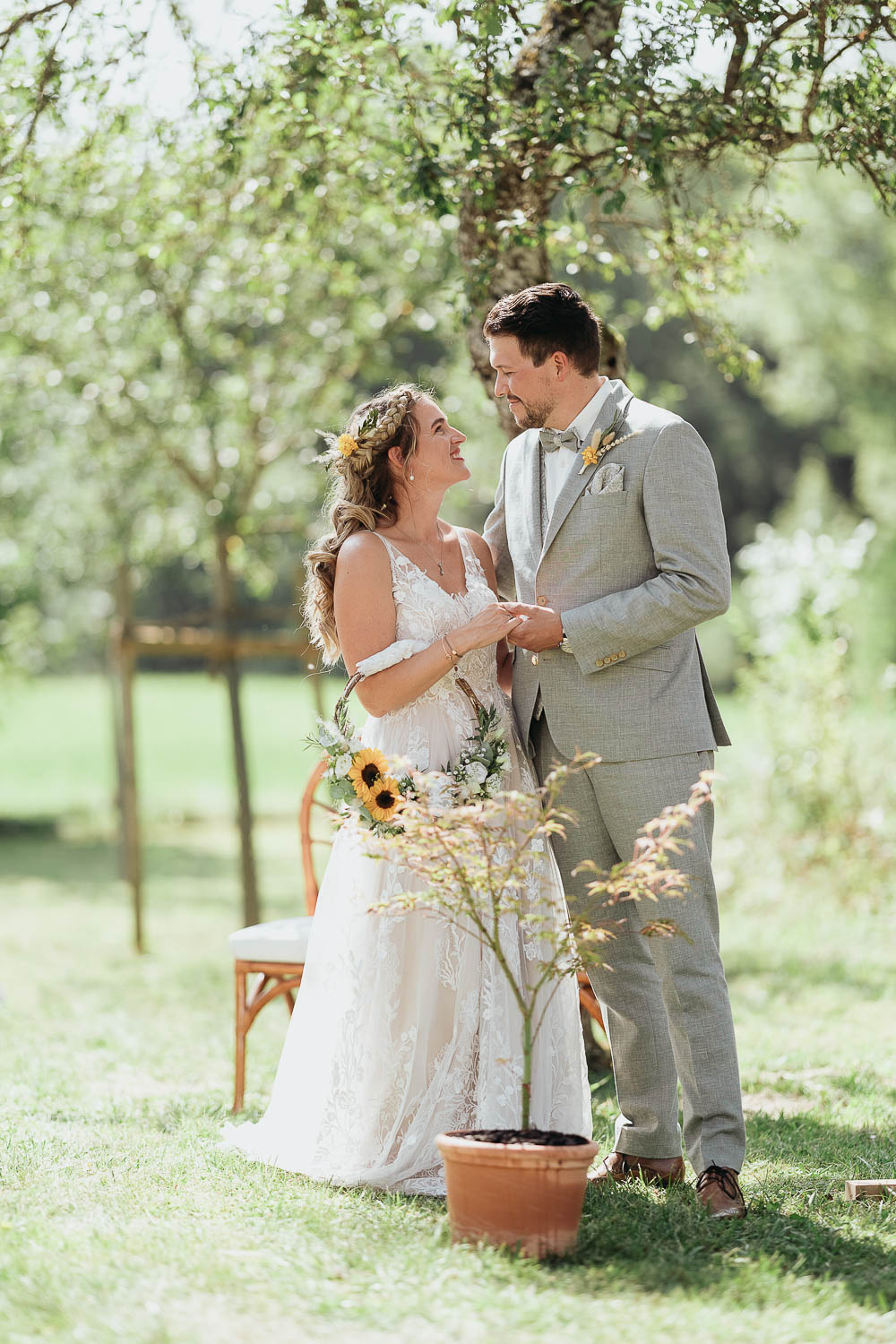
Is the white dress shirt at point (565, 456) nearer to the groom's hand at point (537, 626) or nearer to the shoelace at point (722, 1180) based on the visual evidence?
the groom's hand at point (537, 626)

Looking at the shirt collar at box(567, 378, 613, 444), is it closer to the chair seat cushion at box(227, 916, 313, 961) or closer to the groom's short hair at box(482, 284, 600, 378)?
the groom's short hair at box(482, 284, 600, 378)

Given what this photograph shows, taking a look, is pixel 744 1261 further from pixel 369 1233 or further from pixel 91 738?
pixel 91 738

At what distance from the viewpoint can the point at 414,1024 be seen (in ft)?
12.6

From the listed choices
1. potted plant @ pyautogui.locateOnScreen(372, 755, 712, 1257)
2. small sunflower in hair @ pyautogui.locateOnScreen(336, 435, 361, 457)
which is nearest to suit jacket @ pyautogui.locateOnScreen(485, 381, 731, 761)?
potted plant @ pyautogui.locateOnScreen(372, 755, 712, 1257)

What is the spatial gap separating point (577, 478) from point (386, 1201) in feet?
6.28

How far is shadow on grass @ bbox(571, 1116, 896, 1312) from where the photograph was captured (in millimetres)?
3037

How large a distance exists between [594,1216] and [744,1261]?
43 cm

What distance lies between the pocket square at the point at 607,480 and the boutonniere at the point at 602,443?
0.04 metres

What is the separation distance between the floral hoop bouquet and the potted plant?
0.10 m

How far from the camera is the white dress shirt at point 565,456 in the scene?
3789 mm

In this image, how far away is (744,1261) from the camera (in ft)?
10.3

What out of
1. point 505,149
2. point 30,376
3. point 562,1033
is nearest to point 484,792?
point 562,1033

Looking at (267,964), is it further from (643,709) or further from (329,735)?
(643,709)

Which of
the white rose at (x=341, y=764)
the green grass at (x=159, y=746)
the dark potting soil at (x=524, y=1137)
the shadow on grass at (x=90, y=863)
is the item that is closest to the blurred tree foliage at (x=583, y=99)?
the white rose at (x=341, y=764)
